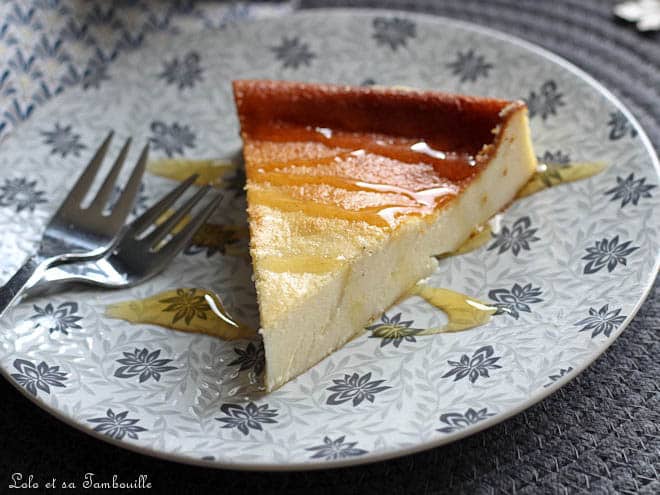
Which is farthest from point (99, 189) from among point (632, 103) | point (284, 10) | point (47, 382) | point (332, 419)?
point (632, 103)

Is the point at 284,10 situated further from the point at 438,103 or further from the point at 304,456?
the point at 304,456

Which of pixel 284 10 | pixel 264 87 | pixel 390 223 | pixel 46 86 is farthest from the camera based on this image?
pixel 284 10

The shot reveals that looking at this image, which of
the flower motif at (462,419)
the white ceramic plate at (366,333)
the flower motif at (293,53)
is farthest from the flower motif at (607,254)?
the flower motif at (293,53)

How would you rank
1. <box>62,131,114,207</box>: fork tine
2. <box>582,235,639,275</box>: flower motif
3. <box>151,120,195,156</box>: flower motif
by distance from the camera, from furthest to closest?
<box>151,120,195,156</box>: flower motif < <box>62,131,114,207</box>: fork tine < <box>582,235,639,275</box>: flower motif

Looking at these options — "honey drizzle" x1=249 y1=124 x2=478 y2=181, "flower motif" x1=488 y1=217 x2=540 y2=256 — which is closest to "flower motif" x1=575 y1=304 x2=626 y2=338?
"flower motif" x1=488 y1=217 x2=540 y2=256

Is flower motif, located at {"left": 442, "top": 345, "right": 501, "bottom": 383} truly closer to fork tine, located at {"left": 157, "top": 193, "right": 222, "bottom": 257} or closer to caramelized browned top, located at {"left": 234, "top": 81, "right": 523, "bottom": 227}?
caramelized browned top, located at {"left": 234, "top": 81, "right": 523, "bottom": 227}

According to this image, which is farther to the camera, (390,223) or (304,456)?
(390,223)

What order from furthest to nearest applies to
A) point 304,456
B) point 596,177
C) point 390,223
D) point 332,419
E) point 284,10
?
point 284,10
point 596,177
point 390,223
point 332,419
point 304,456

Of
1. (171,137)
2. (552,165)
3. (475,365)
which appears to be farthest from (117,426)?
(552,165)
